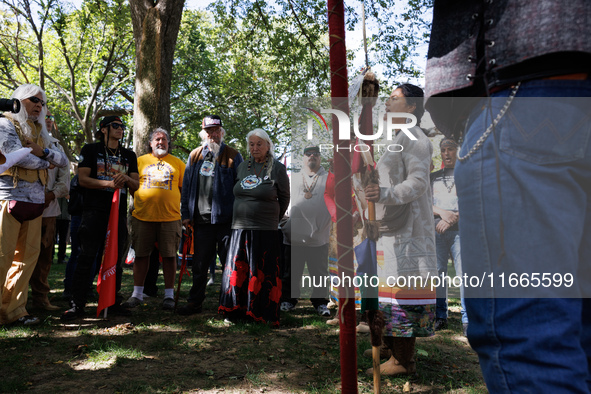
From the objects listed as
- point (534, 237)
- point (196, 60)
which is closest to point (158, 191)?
point (534, 237)

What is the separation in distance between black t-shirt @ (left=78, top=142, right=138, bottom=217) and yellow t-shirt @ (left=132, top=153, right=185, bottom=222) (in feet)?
1.29

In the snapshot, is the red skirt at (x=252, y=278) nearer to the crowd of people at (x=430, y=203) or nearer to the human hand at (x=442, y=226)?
the crowd of people at (x=430, y=203)

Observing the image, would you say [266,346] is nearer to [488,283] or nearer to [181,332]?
[181,332]

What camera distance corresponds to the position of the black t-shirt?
16.0 ft

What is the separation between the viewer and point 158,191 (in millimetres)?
5551

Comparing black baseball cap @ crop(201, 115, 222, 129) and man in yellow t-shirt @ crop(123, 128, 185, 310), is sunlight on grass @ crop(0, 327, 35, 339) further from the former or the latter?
black baseball cap @ crop(201, 115, 222, 129)

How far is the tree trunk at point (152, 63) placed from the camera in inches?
269

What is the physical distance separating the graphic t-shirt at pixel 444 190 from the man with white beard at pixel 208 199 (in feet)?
7.96

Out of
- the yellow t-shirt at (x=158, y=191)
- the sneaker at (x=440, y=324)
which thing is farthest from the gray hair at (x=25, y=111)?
the sneaker at (x=440, y=324)

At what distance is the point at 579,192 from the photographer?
1026mm

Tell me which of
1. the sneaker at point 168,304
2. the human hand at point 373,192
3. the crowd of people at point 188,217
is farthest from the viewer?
→ the sneaker at point 168,304

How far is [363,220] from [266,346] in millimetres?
1562

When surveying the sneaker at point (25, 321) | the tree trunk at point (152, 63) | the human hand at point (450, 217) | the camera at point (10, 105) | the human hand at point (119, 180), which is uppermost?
the tree trunk at point (152, 63)

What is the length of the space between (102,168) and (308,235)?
2791 mm
